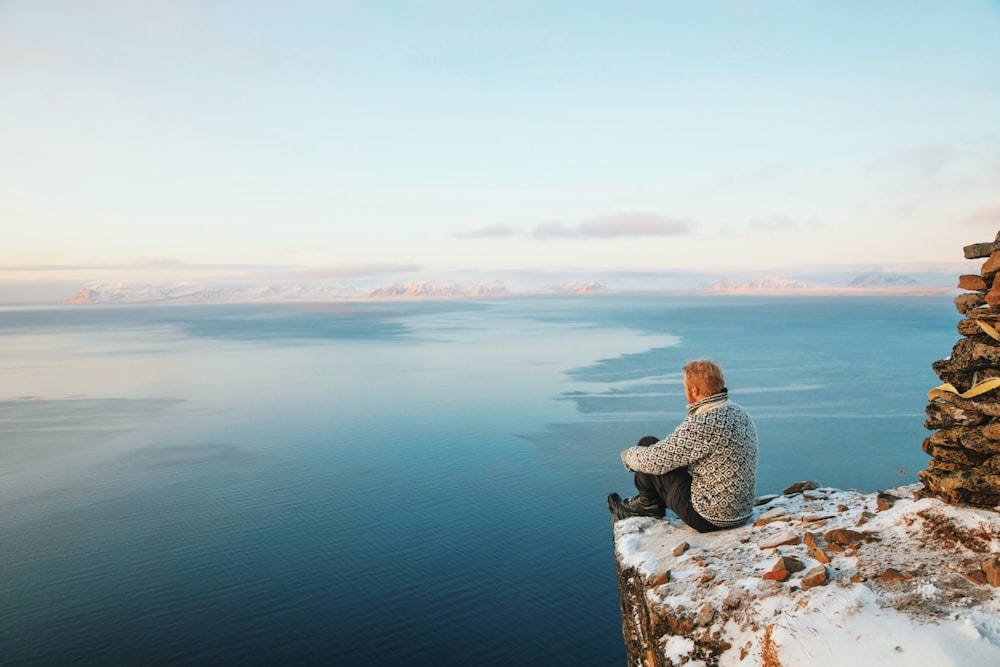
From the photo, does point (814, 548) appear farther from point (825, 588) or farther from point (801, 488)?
point (801, 488)

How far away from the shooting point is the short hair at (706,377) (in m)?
5.94

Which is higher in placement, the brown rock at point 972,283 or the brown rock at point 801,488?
the brown rock at point 972,283

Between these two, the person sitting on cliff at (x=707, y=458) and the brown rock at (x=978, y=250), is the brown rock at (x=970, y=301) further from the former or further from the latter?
the person sitting on cliff at (x=707, y=458)

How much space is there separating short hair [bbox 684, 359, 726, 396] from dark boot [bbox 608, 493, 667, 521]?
155 cm

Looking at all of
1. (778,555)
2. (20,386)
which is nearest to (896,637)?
(778,555)

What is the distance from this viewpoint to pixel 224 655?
370 inches

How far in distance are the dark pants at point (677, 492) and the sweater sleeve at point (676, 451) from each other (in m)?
0.18

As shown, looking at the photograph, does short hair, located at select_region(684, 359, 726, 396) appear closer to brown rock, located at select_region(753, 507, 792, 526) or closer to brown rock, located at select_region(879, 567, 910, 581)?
brown rock, located at select_region(753, 507, 792, 526)

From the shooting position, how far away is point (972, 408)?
230 inches

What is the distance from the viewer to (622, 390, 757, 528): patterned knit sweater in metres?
5.95

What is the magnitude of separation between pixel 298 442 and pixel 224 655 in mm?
12097

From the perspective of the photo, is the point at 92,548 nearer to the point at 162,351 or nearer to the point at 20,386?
the point at 20,386

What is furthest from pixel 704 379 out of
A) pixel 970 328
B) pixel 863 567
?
pixel 970 328

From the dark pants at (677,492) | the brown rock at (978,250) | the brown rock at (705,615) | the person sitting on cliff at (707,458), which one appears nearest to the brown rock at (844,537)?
the person sitting on cliff at (707,458)
